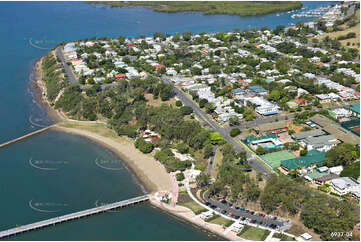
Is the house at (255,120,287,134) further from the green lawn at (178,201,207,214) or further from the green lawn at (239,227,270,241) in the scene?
the green lawn at (239,227,270,241)

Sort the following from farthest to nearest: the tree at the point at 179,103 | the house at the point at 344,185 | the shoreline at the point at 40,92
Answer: the shoreline at the point at 40,92
the tree at the point at 179,103
the house at the point at 344,185

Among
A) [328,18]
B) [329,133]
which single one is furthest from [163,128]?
[328,18]

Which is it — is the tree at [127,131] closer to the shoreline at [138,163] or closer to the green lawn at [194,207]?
the shoreline at [138,163]

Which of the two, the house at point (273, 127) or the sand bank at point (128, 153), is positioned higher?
the house at point (273, 127)

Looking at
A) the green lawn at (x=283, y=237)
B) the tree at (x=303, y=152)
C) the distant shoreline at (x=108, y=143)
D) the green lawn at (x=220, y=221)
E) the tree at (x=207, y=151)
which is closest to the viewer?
the green lawn at (x=283, y=237)

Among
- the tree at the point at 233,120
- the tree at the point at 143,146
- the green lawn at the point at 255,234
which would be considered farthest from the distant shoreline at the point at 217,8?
the green lawn at the point at 255,234

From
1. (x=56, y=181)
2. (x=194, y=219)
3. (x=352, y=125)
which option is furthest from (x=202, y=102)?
(x=194, y=219)

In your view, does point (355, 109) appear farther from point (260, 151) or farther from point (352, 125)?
point (260, 151)
